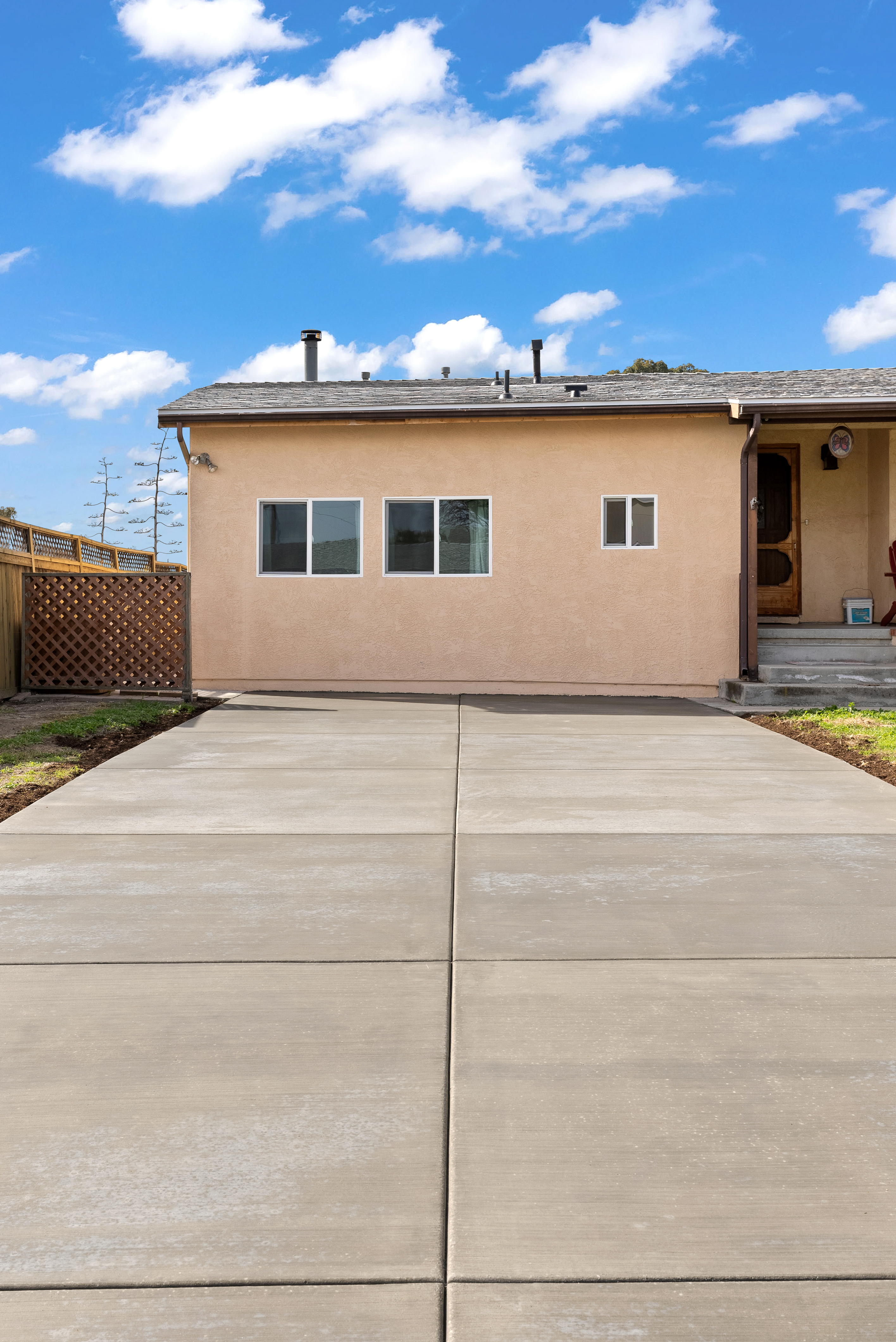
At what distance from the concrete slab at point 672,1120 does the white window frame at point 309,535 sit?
9922mm

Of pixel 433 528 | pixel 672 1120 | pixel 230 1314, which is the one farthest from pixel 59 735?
pixel 230 1314

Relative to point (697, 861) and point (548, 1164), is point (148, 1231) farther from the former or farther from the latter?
point (697, 861)

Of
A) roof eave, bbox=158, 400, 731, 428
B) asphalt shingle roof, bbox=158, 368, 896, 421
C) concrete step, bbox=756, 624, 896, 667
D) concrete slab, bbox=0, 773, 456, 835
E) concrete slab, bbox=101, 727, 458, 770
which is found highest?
asphalt shingle roof, bbox=158, 368, 896, 421

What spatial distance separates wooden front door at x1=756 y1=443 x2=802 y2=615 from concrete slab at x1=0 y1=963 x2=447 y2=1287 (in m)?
11.8

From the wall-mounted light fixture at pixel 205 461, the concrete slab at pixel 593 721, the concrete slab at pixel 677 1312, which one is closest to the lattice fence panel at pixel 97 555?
the wall-mounted light fixture at pixel 205 461

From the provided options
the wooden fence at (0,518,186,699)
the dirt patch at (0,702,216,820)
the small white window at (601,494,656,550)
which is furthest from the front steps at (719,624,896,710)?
the wooden fence at (0,518,186,699)

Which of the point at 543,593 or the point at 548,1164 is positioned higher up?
the point at 543,593

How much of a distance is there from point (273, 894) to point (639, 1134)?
2.27 metres

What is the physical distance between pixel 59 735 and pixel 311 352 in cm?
990

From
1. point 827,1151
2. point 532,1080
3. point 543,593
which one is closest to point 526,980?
point 532,1080

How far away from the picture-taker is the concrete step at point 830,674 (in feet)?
38.7

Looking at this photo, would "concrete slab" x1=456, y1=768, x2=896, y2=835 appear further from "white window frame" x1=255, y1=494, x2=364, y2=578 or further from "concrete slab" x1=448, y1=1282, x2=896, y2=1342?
"white window frame" x1=255, y1=494, x2=364, y2=578

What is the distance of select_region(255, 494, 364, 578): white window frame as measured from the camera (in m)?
12.9

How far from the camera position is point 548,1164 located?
221 cm
